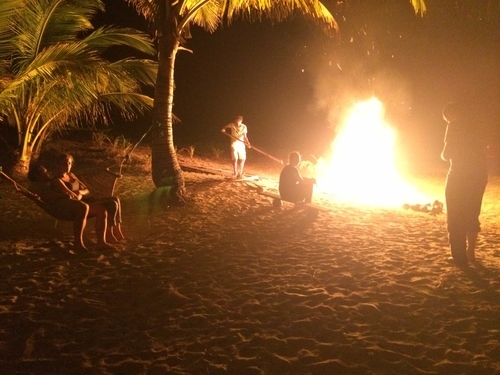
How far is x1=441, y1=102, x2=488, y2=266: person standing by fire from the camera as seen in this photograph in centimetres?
570

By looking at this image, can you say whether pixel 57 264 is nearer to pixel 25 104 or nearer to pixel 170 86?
pixel 170 86

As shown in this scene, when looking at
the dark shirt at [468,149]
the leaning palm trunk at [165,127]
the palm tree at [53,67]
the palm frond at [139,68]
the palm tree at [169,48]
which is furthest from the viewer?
the palm frond at [139,68]

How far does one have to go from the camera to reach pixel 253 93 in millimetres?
21609

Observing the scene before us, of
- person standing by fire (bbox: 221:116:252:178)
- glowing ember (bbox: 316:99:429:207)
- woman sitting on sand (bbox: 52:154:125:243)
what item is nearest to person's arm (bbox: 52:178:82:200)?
woman sitting on sand (bbox: 52:154:125:243)

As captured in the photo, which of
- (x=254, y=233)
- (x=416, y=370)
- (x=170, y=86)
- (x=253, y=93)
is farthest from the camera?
(x=253, y=93)

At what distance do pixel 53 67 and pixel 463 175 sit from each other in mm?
6389

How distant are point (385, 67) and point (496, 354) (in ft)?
55.8

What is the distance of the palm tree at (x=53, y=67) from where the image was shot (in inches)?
314

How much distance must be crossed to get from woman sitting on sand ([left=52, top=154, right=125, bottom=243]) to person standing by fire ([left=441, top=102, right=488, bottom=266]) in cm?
428

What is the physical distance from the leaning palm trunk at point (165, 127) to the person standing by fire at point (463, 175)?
4811mm

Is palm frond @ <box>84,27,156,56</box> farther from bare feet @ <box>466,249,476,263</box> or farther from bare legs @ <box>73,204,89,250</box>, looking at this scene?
bare feet @ <box>466,249,476,263</box>

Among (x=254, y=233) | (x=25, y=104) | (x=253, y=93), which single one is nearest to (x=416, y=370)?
(x=254, y=233)

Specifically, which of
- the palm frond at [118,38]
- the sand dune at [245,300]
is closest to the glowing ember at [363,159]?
the sand dune at [245,300]

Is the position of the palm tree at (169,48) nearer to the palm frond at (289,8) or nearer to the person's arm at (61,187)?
the palm frond at (289,8)
